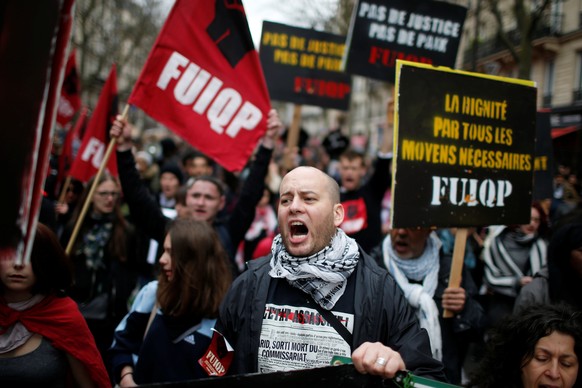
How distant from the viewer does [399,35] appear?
5.07 metres

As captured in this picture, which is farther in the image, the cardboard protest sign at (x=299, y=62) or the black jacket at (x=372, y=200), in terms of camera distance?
the cardboard protest sign at (x=299, y=62)

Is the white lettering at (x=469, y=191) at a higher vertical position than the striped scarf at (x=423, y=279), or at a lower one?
higher

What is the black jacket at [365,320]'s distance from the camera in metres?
1.94

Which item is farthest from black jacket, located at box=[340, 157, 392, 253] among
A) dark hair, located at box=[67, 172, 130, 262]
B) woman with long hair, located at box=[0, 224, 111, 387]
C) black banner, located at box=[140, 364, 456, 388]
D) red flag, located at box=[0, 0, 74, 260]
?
red flag, located at box=[0, 0, 74, 260]

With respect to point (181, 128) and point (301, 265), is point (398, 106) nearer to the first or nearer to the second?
point (301, 265)

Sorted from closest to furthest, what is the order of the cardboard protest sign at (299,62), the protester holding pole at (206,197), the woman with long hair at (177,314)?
the woman with long hair at (177,314) < the protester holding pole at (206,197) < the cardboard protest sign at (299,62)

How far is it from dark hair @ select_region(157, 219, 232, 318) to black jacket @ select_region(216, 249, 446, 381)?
0.63 meters

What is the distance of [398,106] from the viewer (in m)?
2.83

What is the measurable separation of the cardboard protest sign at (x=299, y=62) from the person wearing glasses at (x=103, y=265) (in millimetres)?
2679

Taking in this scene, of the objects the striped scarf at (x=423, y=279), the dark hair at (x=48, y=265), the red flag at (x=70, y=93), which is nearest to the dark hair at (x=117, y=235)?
the dark hair at (x=48, y=265)

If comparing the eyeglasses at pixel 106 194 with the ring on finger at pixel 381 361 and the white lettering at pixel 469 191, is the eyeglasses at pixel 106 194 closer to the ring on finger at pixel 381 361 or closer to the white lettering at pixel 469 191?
the white lettering at pixel 469 191

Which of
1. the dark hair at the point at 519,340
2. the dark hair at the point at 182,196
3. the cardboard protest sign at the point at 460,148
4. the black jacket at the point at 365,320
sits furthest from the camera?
the dark hair at the point at 182,196

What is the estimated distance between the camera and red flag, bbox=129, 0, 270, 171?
3.93 metres

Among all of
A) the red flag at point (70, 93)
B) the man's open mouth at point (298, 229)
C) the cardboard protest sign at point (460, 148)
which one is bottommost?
the man's open mouth at point (298, 229)
